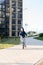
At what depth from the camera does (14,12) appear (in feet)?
198

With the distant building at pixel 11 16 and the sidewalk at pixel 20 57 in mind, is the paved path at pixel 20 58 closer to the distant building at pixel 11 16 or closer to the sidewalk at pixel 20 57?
the sidewalk at pixel 20 57

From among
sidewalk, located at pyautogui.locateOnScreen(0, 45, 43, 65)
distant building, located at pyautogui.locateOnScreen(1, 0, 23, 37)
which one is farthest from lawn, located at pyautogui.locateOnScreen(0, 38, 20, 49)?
distant building, located at pyautogui.locateOnScreen(1, 0, 23, 37)

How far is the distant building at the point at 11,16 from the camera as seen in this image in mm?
58750

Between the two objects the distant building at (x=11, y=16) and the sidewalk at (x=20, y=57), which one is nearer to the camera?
the sidewalk at (x=20, y=57)

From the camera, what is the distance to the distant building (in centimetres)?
5875

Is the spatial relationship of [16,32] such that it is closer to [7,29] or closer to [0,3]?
[7,29]

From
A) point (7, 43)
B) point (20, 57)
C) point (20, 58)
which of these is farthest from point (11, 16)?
point (20, 58)

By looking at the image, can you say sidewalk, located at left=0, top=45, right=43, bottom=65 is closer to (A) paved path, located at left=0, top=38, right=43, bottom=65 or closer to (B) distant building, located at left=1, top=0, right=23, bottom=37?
(A) paved path, located at left=0, top=38, right=43, bottom=65

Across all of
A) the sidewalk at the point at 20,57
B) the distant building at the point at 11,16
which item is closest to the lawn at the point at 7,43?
the sidewalk at the point at 20,57

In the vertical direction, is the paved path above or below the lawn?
above

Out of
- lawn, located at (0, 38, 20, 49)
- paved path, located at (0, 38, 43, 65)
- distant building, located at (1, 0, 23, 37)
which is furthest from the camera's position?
distant building, located at (1, 0, 23, 37)

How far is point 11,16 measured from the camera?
59969 mm

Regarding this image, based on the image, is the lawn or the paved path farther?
the lawn

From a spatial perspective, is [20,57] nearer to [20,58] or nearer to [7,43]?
[20,58]
